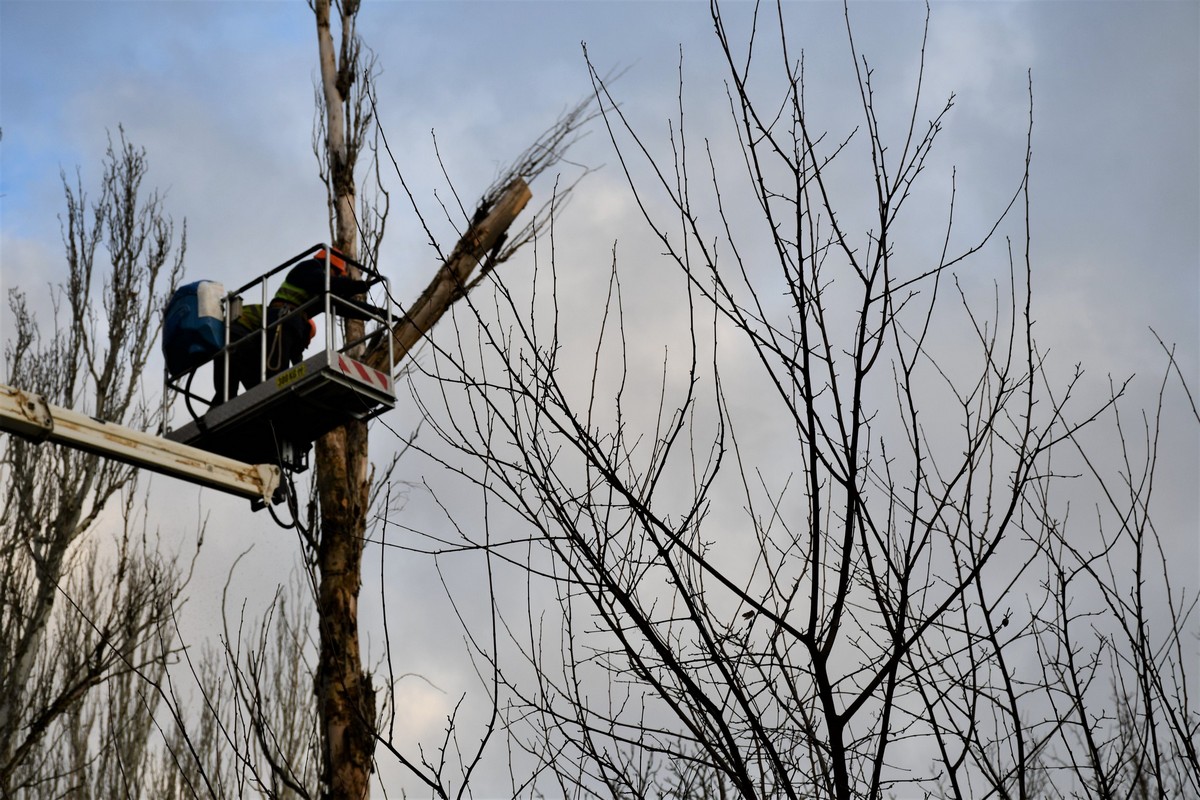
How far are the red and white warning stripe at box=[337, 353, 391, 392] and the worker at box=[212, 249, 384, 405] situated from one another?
15.3 inches

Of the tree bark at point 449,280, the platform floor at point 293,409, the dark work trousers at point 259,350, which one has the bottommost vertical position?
the platform floor at point 293,409

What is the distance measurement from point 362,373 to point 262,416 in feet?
2.21

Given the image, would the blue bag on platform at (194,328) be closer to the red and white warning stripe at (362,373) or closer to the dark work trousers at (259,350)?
the dark work trousers at (259,350)

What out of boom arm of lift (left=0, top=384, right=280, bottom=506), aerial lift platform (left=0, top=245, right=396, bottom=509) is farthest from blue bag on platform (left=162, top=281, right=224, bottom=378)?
boom arm of lift (left=0, top=384, right=280, bottom=506)

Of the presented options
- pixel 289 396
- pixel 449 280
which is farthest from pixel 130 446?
pixel 449 280

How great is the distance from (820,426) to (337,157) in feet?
24.4

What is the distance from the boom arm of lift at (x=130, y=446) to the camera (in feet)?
18.4

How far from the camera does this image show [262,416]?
7.15 meters

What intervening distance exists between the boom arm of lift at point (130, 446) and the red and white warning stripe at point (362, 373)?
68 cm

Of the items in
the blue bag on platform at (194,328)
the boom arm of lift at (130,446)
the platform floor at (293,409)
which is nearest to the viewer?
the boom arm of lift at (130,446)

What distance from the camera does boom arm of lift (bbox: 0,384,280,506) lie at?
5.62 meters

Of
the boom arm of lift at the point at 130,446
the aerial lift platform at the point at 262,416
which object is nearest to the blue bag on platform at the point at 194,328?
the aerial lift platform at the point at 262,416

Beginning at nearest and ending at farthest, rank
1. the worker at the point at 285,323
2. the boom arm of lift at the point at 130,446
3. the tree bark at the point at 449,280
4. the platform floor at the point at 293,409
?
the boom arm of lift at the point at 130,446
the platform floor at the point at 293,409
the worker at the point at 285,323
the tree bark at the point at 449,280

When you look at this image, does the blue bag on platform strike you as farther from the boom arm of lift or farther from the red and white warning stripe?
the boom arm of lift
